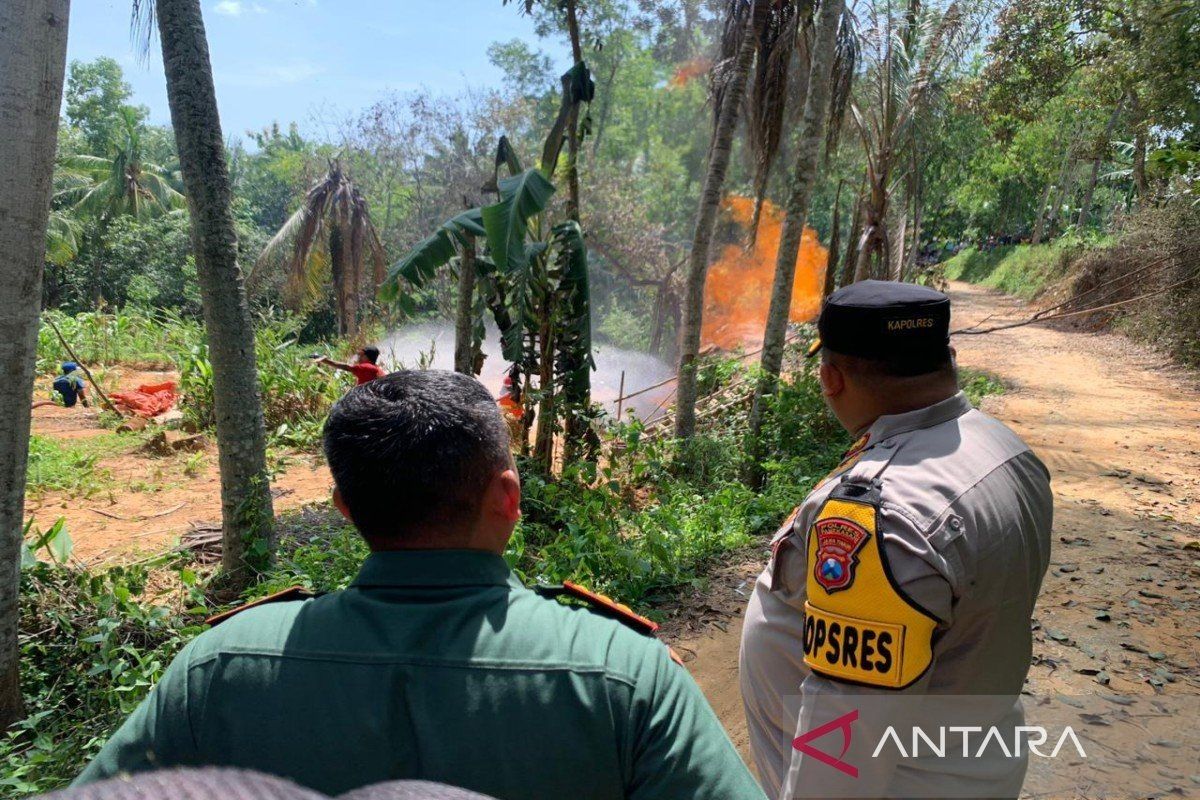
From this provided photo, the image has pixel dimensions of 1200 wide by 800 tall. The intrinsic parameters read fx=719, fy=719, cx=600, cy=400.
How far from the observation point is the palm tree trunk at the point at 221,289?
405 centimetres

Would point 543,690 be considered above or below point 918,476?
below

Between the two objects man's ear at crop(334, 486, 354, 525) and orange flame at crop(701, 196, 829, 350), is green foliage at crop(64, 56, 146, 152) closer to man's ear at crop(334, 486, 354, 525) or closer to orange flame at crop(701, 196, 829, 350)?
orange flame at crop(701, 196, 829, 350)

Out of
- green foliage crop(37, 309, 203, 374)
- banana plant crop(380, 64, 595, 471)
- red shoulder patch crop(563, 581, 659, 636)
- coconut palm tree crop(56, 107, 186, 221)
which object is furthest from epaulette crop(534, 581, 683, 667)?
coconut palm tree crop(56, 107, 186, 221)

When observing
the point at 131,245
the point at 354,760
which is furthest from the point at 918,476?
the point at 131,245

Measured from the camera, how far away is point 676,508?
654cm

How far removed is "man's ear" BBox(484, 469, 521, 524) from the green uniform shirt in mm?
130

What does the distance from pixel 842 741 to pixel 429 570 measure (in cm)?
86

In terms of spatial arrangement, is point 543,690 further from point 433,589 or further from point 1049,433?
point 1049,433

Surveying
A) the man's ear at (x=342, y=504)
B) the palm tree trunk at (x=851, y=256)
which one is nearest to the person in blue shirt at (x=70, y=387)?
the palm tree trunk at (x=851, y=256)

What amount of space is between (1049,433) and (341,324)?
652 inches

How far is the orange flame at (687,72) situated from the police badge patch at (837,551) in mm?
31817

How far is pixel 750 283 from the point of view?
26.1 meters

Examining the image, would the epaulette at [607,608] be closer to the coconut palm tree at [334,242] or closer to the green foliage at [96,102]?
the coconut palm tree at [334,242]

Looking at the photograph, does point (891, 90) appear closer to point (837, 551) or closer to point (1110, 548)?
point (1110, 548)
